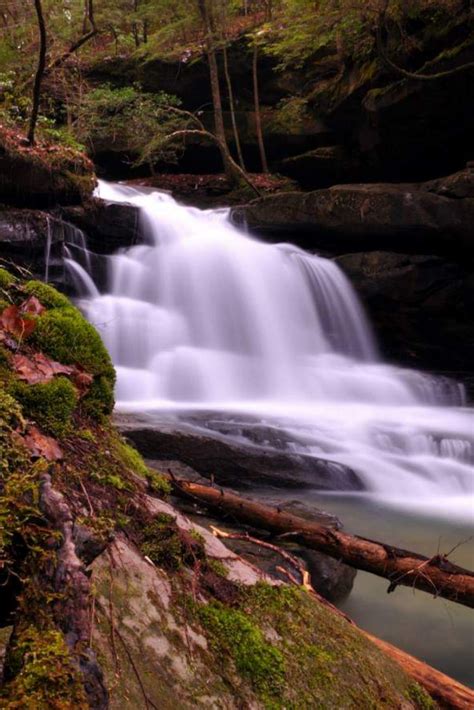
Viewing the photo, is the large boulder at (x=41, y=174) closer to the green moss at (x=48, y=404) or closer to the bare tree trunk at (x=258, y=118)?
the bare tree trunk at (x=258, y=118)

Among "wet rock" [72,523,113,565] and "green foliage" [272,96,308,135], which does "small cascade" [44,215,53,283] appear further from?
"wet rock" [72,523,113,565]

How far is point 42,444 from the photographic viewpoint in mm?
1970

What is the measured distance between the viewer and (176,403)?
10.2 metres

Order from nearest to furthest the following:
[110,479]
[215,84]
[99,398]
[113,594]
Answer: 1. [113,594]
2. [110,479]
3. [99,398]
4. [215,84]

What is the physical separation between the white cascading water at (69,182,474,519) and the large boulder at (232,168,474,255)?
0.69m

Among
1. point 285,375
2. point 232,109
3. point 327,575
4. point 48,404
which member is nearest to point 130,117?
point 232,109

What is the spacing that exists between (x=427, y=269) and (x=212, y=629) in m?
12.9

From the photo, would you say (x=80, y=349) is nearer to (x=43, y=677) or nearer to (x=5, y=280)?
(x=5, y=280)

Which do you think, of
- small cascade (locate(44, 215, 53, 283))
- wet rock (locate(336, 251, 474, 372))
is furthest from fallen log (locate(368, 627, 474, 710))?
wet rock (locate(336, 251, 474, 372))

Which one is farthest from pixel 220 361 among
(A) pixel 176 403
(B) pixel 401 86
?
(B) pixel 401 86

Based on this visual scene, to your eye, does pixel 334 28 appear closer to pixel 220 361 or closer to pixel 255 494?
pixel 220 361

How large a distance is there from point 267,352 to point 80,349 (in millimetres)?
10456

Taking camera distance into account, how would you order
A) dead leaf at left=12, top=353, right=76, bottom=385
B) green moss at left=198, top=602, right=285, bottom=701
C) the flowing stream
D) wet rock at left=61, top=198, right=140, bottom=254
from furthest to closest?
wet rock at left=61, top=198, right=140, bottom=254, the flowing stream, dead leaf at left=12, top=353, right=76, bottom=385, green moss at left=198, top=602, right=285, bottom=701

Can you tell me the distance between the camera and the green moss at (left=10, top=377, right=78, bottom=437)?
2.12m
